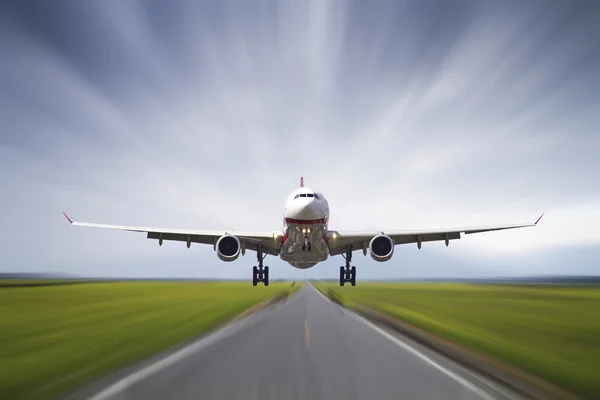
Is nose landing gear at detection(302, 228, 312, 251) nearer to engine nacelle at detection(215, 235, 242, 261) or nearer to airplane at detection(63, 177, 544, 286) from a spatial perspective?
airplane at detection(63, 177, 544, 286)

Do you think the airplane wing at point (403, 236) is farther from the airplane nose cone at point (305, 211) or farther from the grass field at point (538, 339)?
the grass field at point (538, 339)

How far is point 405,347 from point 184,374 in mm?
5709

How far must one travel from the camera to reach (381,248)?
26.6m

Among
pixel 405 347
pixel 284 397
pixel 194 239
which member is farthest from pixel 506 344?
pixel 194 239

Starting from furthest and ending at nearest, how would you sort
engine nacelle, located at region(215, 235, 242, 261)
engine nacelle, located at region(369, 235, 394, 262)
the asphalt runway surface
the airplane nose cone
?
engine nacelle, located at region(369, 235, 394, 262) < engine nacelle, located at region(215, 235, 242, 261) < the airplane nose cone < the asphalt runway surface

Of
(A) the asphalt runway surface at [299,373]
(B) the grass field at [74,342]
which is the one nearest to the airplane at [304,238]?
(B) the grass field at [74,342]

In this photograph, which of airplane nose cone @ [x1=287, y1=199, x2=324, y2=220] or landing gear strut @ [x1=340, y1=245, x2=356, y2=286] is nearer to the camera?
airplane nose cone @ [x1=287, y1=199, x2=324, y2=220]

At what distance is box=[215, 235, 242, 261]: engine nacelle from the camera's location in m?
26.1

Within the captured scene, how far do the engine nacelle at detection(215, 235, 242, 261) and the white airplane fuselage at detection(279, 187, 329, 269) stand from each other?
136 inches

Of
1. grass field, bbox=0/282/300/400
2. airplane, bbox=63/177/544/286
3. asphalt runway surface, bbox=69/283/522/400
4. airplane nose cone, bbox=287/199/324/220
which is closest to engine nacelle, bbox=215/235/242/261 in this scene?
airplane, bbox=63/177/544/286

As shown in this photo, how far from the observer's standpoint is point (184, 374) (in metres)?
7.32

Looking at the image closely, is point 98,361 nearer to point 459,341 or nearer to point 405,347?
point 405,347

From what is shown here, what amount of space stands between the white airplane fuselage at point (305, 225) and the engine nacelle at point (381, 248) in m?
3.36

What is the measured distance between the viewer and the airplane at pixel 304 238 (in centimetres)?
2494
